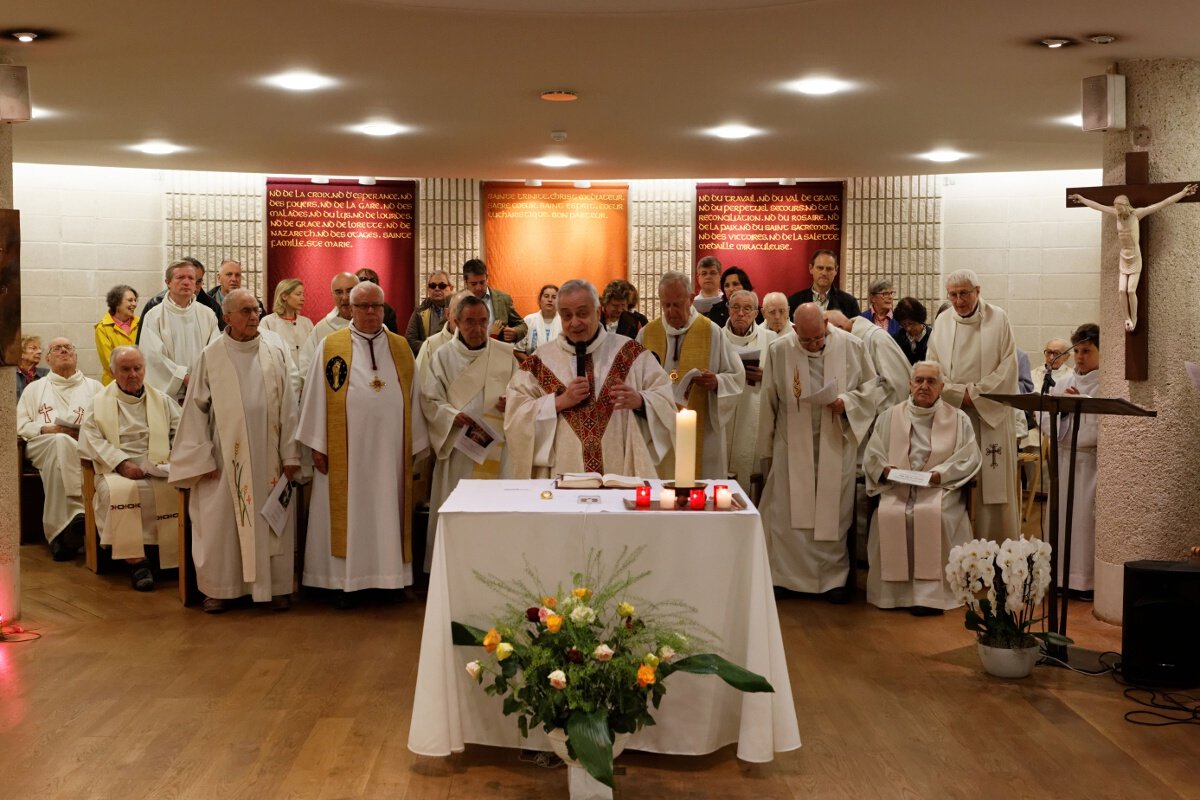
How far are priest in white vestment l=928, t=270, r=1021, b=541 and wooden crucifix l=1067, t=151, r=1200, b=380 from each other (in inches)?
50.2

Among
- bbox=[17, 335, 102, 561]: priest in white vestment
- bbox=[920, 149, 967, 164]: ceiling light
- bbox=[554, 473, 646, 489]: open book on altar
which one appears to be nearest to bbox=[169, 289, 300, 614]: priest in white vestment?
bbox=[17, 335, 102, 561]: priest in white vestment

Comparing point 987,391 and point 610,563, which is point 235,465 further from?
point 987,391

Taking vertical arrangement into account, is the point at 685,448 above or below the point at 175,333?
below

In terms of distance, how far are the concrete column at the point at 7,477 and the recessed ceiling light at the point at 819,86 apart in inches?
166

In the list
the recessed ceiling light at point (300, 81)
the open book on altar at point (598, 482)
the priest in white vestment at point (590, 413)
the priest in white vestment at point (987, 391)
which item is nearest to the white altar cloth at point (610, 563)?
the open book on altar at point (598, 482)

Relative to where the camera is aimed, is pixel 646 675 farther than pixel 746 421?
No

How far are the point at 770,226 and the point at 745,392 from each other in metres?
4.01

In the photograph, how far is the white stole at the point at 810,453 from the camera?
309 inches

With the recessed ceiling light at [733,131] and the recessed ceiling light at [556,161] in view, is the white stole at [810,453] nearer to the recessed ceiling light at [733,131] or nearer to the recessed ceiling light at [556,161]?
the recessed ceiling light at [733,131]

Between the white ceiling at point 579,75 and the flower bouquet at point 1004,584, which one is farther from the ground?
the white ceiling at point 579,75

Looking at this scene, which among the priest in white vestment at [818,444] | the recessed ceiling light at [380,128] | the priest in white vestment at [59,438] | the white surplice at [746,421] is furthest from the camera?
the priest in white vestment at [59,438]

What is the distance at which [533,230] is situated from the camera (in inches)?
497

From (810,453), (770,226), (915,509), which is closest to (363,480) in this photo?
(810,453)

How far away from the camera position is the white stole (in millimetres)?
7836
